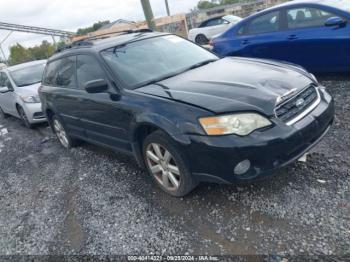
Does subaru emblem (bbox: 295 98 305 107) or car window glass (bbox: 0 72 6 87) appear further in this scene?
car window glass (bbox: 0 72 6 87)

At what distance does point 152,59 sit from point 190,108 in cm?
138

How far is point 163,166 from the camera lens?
135 inches

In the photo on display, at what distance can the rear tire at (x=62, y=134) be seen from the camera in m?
5.61

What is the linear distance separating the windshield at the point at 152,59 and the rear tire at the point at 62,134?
2047 millimetres

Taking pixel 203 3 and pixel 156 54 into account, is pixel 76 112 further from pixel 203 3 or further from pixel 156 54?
pixel 203 3

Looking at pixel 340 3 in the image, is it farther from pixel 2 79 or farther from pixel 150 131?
pixel 2 79

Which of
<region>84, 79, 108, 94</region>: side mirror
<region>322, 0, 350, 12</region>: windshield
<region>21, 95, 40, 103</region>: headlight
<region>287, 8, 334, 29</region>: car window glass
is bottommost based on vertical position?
<region>21, 95, 40, 103</region>: headlight

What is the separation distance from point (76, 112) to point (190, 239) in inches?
106

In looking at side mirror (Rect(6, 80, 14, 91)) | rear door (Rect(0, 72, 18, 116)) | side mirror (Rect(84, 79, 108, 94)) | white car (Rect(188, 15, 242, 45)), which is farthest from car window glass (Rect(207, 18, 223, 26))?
side mirror (Rect(84, 79, 108, 94))

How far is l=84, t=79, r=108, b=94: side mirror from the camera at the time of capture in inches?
146

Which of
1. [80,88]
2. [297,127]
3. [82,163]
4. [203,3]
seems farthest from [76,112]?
[203,3]

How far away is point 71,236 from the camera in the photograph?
335 centimetres

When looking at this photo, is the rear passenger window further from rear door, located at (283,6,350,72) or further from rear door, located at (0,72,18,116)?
rear door, located at (283,6,350,72)

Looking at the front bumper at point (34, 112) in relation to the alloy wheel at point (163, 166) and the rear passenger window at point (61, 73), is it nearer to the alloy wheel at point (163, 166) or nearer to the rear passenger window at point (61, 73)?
the rear passenger window at point (61, 73)
